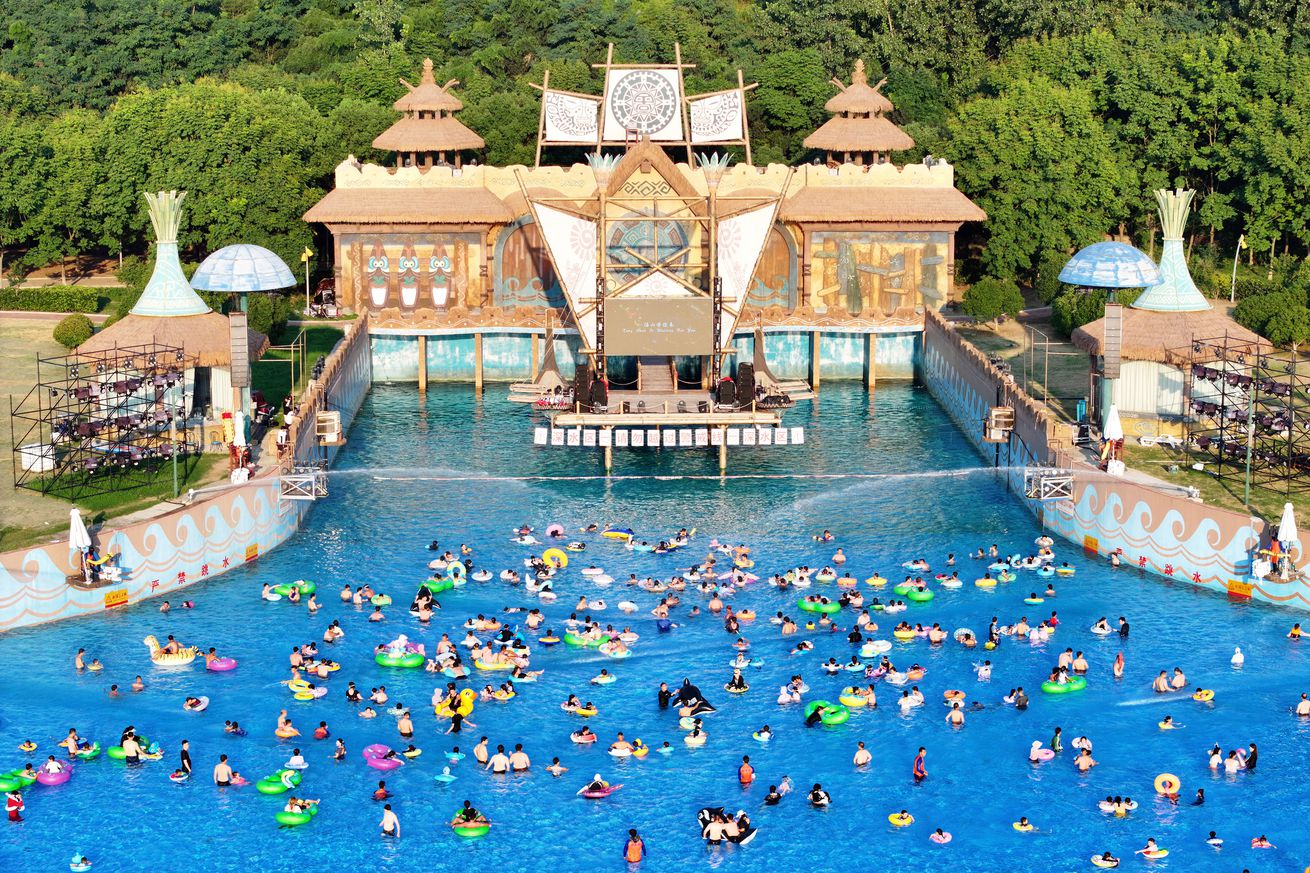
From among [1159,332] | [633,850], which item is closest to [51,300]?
[1159,332]

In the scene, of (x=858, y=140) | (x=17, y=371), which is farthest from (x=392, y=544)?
(x=858, y=140)

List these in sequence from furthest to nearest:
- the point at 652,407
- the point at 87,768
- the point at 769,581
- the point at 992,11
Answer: the point at 992,11 → the point at 652,407 → the point at 769,581 → the point at 87,768

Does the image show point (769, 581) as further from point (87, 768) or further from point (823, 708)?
point (87, 768)

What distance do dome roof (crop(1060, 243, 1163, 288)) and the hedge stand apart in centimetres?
5424

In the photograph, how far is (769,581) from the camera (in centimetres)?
7081

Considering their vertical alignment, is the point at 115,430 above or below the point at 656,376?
below

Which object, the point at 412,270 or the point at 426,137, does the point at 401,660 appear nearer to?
the point at 412,270

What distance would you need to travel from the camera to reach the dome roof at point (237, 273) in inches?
3440

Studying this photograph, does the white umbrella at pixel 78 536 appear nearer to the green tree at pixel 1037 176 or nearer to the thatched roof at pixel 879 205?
the thatched roof at pixel 879 205

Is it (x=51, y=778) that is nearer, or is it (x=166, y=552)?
(x=51, y=778)

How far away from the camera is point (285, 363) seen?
326ft

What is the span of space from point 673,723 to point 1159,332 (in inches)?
1355

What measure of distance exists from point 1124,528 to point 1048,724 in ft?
48.9

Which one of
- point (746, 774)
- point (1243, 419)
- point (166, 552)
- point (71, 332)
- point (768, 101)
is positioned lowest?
point (746, 774)
